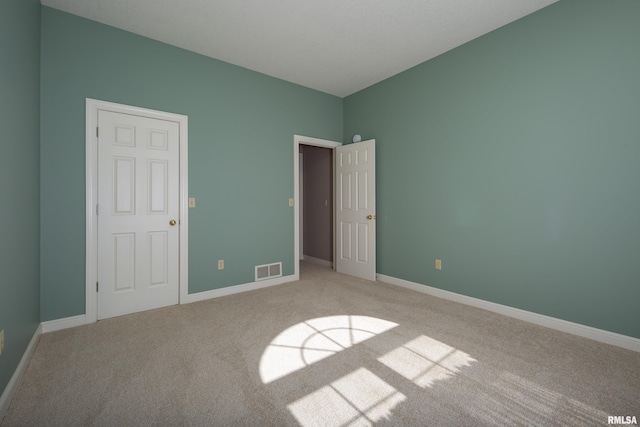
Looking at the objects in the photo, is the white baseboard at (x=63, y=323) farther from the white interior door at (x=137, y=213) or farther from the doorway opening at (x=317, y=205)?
the doorway opening at (x=317, y=205)

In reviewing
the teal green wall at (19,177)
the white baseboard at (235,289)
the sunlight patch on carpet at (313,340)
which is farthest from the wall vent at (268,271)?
the teal green wall at (19,177)

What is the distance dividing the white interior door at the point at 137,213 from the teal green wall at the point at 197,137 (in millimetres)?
164

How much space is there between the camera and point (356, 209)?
170 inches

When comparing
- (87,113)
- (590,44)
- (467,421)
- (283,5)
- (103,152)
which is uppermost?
(283,5)

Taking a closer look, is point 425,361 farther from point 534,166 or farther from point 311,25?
point 311,25

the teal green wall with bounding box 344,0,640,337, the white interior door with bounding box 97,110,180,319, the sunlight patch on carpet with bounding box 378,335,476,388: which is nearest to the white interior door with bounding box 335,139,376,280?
the teal green wall with bounding box 344,0,640,337

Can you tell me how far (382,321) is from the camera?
269 cm

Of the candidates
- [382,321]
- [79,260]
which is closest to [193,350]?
[79,260]

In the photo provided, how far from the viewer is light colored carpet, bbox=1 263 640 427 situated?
1492mm

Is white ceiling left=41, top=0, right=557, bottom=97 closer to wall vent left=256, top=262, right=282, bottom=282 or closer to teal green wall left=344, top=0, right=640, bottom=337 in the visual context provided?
teal green wall left=344, top=0, right=640, bottom=337

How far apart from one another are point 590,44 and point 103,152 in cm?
437

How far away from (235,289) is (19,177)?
2.27 meters

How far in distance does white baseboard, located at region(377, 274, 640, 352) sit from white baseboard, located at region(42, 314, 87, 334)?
11.7 ft

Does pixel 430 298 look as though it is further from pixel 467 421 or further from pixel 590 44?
pixel 590 44
